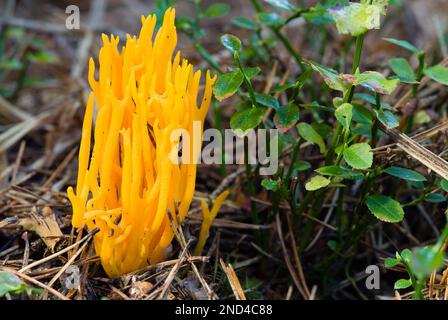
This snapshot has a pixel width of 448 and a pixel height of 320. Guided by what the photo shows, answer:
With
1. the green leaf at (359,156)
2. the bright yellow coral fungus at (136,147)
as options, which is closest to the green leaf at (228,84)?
the bright yellow coral fungus at (136,147)

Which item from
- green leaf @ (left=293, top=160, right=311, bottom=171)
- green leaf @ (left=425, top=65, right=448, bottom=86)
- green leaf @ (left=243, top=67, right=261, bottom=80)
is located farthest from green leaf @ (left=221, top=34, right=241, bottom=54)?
green leaf @ (left=425, top=65, right=448, bottom=86)

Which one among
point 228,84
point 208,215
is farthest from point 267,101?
point 208,215

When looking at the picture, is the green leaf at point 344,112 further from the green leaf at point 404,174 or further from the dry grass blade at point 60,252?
the dry grass blade at point 60,252

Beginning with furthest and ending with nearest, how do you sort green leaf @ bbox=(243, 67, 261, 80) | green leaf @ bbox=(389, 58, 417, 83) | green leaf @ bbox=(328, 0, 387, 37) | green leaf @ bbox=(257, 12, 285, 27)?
green leaf @ bbox=(257, 12, 285, 27), green leaf @ bbox=(389, 58, 417, 83), green leaf @ bbox=(243, 67, 261, 80), green leaf @ bbox=(328, 0, 387, 37)

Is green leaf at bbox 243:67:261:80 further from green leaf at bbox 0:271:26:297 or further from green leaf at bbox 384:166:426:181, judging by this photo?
green leaf at bbox 0:271:26:297

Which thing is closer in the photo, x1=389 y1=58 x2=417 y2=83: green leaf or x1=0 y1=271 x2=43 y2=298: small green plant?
x1=0 y1=271 x2=43 y2=298: small green plant
